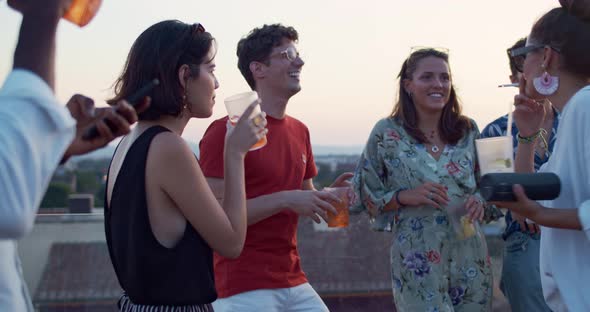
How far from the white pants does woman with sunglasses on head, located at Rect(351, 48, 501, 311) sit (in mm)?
547

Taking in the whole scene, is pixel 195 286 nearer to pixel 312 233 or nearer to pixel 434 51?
pixel 434 51

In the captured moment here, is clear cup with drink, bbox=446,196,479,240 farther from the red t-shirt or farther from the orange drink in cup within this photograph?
the orange drink in cup

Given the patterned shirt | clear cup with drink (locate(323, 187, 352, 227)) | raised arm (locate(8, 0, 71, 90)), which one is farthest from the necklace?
raised arm (locate(8, 0, 71, 90))

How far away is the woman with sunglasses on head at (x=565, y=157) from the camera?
2.87 m

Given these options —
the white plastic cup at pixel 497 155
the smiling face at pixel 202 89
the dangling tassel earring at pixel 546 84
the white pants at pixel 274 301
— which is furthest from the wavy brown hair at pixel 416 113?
the smiling face at pixel 202 89

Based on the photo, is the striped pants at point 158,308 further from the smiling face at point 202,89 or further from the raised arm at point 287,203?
the raised arm at point 287,203

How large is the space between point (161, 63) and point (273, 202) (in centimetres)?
123

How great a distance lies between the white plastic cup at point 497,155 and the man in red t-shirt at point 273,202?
31.6 inches

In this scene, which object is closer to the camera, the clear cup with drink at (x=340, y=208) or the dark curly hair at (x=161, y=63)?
the dark curly hair at (x=161, y=63)

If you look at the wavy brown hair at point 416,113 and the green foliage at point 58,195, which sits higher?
the wavy brown hair at point 416,113

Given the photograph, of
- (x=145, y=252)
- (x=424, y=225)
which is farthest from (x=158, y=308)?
(x=424, y=225)

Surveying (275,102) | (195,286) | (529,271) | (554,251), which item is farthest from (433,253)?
(195,286)

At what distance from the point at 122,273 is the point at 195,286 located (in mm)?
271

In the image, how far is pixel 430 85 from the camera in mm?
4695
